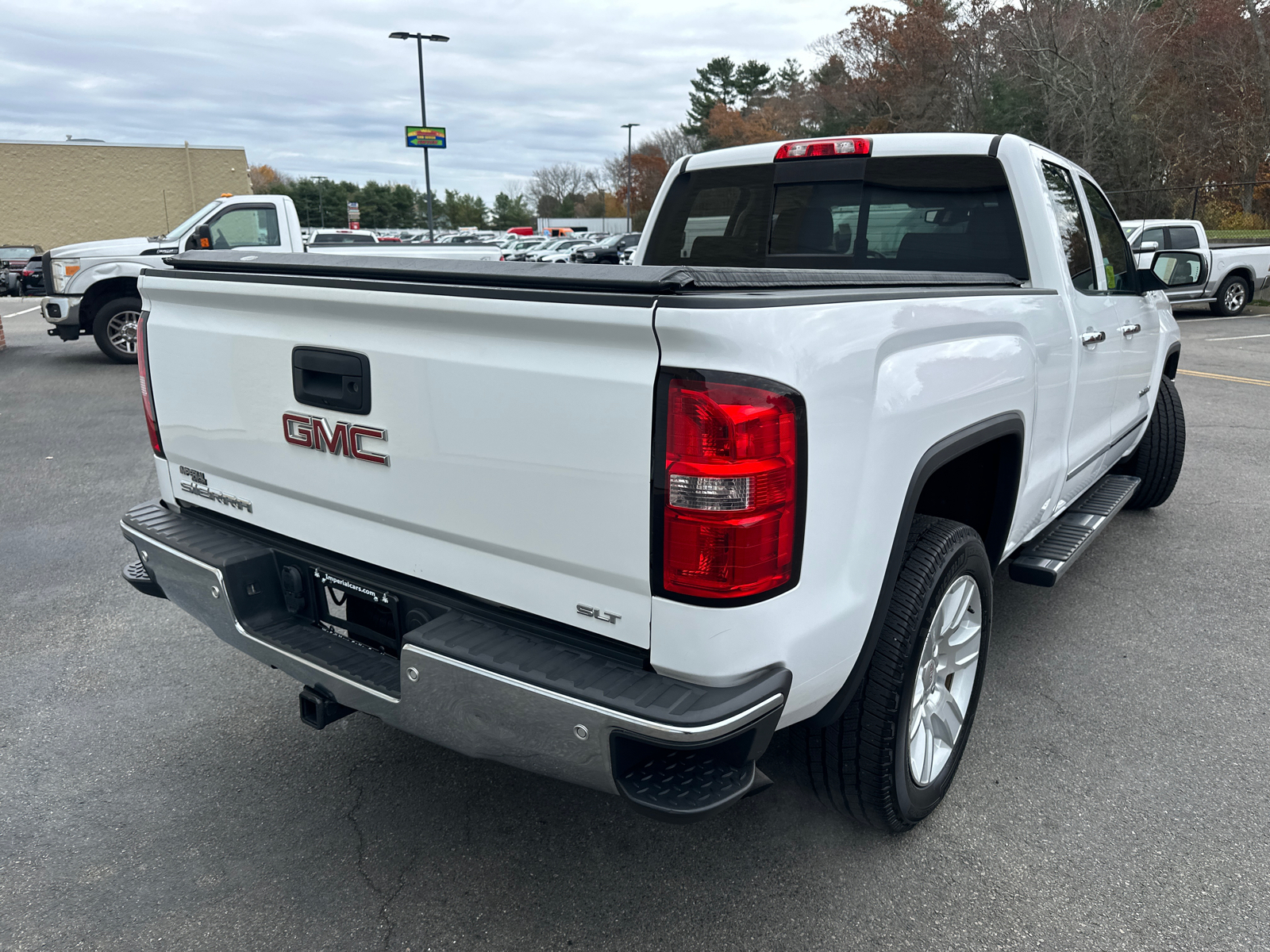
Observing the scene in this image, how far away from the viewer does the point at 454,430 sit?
6.88ft

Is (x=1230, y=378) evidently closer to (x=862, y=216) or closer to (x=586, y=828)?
(x=862, y=216)

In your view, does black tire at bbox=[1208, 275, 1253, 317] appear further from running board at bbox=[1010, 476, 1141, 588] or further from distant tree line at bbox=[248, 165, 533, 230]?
distant tree line at bbox=[248, 165, 533, 230]

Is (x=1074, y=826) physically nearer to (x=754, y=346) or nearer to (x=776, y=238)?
(x=754, y=346)

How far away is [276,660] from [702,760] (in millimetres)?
1217

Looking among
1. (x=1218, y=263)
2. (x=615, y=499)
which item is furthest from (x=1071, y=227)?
(x=1218, y=263)

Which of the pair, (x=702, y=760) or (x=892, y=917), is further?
(x=892, y=917)

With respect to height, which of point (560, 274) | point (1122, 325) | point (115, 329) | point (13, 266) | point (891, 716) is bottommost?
point (115, 329)

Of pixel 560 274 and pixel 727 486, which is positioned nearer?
pixel 727 486

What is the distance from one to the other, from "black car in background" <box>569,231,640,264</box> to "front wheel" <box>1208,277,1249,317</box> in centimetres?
1407

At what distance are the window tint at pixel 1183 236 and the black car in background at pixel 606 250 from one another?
44.5 feet

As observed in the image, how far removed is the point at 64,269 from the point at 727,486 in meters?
12.7

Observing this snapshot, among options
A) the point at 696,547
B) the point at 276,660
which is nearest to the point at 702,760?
the point at 696,547

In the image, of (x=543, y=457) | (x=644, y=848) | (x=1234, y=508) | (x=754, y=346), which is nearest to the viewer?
(x=754, y=346)

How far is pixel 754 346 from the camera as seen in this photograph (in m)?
1.76
